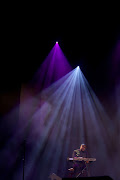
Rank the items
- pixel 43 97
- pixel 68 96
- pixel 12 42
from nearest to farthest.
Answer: pixel 12 42 → pixel 43 97 → pixel 68 96

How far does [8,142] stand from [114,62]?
15.1 feet

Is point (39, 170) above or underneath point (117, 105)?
underneath

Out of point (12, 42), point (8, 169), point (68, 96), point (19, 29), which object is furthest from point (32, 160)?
point (19, 29)

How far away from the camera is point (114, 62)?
657cm

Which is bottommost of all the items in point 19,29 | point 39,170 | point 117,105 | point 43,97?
point 39,170

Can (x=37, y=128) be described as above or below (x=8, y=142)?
above

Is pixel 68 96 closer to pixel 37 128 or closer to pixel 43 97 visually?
pixel 43 97

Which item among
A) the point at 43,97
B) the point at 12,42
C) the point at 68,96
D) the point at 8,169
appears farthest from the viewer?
the point at 68,96

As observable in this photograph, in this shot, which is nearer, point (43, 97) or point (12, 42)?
point (12, 42)

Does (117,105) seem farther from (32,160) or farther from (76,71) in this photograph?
(32,160)

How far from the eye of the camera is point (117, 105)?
20.6 feet

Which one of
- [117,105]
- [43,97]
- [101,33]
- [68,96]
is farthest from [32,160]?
[101,33]

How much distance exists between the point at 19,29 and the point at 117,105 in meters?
4.18

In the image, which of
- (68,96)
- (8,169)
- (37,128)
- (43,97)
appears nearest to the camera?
(8,169)
